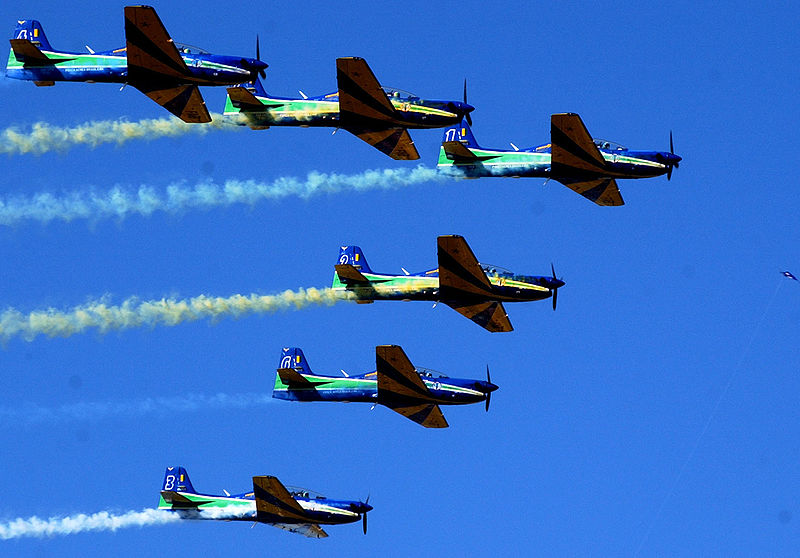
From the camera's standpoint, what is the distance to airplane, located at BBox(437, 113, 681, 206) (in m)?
90.3

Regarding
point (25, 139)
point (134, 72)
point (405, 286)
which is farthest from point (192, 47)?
point (405, 286)

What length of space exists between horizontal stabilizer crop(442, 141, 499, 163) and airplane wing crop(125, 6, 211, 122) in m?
12.6

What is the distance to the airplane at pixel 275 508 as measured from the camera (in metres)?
93.9

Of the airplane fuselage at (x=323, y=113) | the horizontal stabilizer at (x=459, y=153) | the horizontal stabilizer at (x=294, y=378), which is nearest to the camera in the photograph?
the airplane fuselage at (x=323, y=113)

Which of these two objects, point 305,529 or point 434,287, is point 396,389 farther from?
point 305,529

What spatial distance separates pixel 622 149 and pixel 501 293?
944cm

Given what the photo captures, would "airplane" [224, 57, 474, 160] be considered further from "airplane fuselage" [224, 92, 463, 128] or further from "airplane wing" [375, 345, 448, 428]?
"airplane wing" [375, 345, 448, 428]

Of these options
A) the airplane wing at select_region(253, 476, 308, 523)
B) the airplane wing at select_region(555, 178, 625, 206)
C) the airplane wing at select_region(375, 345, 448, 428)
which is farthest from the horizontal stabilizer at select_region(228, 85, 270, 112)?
the airplane wing at select_region(253, 476, 308, 523)

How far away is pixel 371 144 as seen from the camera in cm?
8988

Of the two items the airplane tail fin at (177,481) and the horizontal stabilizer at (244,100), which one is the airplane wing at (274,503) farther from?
the horizontal stabilizer at (244,100)

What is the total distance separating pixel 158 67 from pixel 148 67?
46 cm

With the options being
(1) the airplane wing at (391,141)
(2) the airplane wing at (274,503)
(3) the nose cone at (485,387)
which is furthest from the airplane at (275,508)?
(1) the airplane wing at (391,141)

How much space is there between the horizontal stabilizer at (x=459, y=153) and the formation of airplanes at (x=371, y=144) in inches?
2.0

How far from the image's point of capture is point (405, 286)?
305 feet
